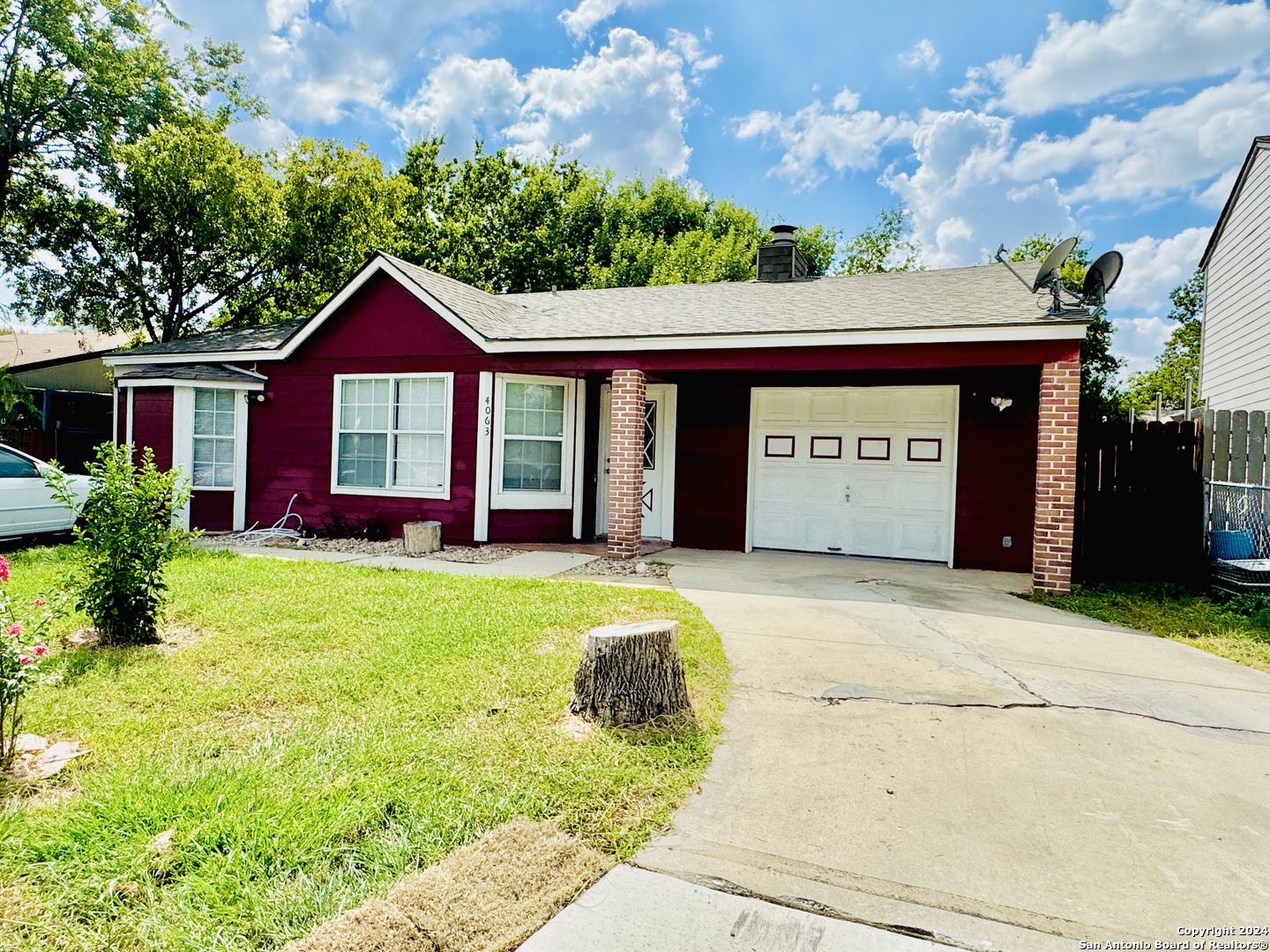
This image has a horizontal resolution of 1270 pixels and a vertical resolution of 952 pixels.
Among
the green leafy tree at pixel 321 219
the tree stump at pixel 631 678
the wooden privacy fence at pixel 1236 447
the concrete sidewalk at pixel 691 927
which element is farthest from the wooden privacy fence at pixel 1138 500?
the green leafy tree at pixel 321 219

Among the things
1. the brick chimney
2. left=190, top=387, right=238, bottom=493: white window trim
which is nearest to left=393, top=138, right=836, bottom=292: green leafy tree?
the brick chimney

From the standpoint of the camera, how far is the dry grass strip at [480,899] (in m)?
2.13

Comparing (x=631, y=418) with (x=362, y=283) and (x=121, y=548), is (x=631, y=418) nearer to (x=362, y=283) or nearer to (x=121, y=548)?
(x=362, y=283)

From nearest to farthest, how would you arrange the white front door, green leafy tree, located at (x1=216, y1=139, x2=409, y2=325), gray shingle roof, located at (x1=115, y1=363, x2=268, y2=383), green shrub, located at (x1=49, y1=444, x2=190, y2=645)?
1. green shrub, located at (x1=49, y1=444, x2=190, y2=645)
2. the white front door
3. gray shingle roof, located at (x1=115, y1=363, x2=268, y2=383)
4. green leafy tree, located at (x1=216, y1=139, x2=409, y2=325)

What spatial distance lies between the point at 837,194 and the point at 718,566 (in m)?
23.6

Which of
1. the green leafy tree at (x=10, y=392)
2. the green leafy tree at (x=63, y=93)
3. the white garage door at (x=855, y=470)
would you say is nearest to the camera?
the white garage door at (x=855, y=470)

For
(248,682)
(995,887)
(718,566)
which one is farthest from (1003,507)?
(248,682)

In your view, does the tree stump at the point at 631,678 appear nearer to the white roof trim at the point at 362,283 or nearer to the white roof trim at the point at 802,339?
the white roof trim at the point at 802,339

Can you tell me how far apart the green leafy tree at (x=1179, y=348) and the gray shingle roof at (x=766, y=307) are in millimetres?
28437

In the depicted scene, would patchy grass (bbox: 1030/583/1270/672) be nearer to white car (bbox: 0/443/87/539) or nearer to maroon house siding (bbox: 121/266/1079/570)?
maroon house siding (bbox: 121/266/1079/570)

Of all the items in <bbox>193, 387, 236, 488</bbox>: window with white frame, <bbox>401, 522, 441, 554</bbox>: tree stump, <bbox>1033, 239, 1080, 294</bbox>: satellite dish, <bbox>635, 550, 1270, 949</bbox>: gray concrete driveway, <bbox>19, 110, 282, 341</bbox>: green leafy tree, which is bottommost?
<bbox>635, 550, 1270, 949</bbox>: gray concrete driveway

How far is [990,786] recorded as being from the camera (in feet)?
10.9

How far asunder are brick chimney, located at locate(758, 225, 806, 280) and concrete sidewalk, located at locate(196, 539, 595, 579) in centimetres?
625

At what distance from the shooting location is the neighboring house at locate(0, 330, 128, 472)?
16562mm
